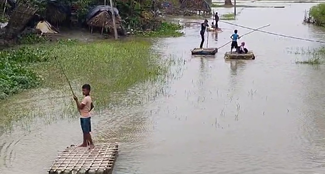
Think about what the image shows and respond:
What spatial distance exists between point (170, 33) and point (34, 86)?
1691 centimetres

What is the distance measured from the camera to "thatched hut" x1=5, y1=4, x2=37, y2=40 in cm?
2333

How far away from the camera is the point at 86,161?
8.03 meters

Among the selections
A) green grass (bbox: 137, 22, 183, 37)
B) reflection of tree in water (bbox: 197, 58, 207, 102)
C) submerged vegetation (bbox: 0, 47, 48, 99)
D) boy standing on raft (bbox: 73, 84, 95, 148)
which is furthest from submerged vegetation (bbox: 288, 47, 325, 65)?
boy standing on raft (bbox: 73, 84, 95, 148)

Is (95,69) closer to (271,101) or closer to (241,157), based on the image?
(271,101)

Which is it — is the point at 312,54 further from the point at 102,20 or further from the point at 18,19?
the point at 18,19

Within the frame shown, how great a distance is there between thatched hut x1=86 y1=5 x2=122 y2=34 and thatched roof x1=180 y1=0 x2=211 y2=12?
→ 21.0 metres

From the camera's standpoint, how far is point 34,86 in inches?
583

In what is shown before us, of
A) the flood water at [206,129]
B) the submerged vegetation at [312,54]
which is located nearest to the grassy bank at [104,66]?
the flood water at [206,129]

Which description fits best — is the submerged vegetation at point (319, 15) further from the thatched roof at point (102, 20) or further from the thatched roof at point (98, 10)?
the thatched roof at point (102, 20)

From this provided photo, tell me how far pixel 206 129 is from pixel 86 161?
11.7 ft

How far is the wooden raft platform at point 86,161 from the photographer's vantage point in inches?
302

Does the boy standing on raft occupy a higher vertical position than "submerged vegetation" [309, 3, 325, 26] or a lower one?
lower

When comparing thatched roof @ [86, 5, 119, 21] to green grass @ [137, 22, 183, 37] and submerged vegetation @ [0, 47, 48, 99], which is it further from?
submerged vegetation @ [0, 47, 48, 99]

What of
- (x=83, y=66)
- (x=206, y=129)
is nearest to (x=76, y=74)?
(x=83, y=66)
